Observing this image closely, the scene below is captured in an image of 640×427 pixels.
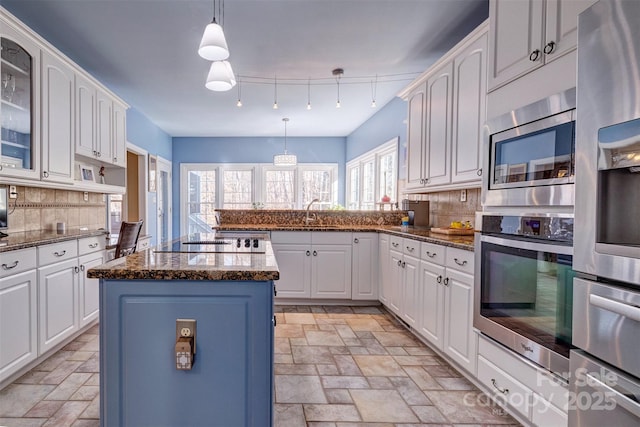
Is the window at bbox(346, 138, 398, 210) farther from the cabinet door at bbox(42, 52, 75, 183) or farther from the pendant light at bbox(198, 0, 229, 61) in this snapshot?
the cabinet door at bbox(42, 52, 75, 183)

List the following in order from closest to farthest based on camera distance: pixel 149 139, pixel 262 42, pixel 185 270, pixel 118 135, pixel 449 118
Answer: pixel 185 270 → pixel 449 118 → pixel 262 42 → pixel 118 135 → pixel 149 139

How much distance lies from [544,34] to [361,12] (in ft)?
4.76

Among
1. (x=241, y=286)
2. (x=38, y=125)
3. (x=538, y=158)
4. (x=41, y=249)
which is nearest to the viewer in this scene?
(x=241, y=286)

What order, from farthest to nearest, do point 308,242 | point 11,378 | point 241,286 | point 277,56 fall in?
point 308,242, point 277,56, point 11,378, point 241,286

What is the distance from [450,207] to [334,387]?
2004mm

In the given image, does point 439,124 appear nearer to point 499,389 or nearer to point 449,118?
point 449,118

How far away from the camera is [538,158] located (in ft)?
4.71

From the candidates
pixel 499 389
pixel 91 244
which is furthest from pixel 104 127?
pixel 499 389

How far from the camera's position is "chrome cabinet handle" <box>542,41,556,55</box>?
4.62ft

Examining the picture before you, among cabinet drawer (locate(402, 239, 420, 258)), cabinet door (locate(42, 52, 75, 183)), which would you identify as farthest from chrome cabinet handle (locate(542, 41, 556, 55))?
cabinet door (locate(42, 52, 75, 183))

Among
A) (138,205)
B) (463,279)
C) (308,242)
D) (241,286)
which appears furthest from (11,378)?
(138,205)

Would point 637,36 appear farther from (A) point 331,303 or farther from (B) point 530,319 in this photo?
(A) point 331,303

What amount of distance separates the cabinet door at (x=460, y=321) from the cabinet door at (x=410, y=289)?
1.41 ft

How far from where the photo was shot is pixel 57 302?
2.31 meters
